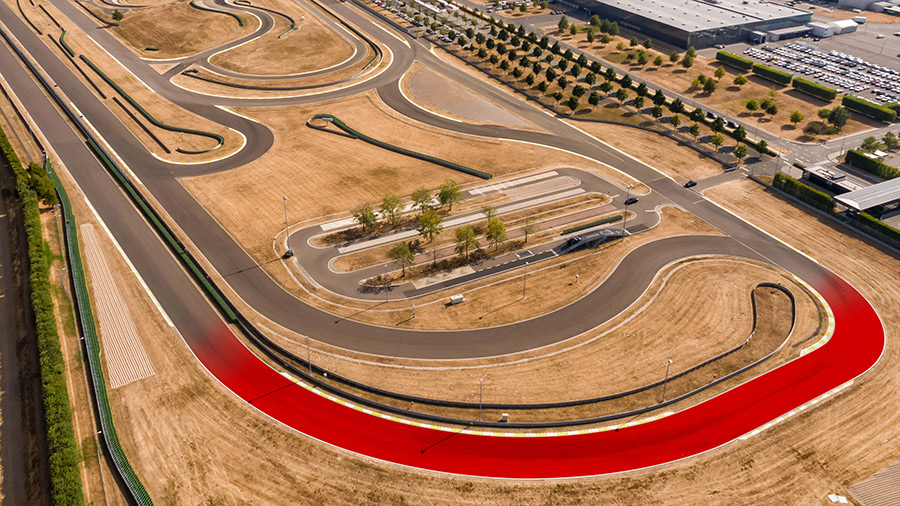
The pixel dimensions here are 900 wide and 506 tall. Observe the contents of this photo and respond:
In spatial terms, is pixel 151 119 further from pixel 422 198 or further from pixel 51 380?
pixel 51 380

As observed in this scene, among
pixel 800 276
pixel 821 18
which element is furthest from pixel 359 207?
pixel 821 18

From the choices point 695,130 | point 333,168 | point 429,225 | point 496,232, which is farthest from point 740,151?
point 333,168

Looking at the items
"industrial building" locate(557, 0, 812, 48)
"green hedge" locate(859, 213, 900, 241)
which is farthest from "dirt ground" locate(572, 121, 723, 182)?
"industrial building" locate(557, 0, 812, 48)

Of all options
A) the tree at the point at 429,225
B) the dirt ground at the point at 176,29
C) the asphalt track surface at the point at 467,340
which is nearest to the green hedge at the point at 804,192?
the asphalt track surface at the point at 467,340

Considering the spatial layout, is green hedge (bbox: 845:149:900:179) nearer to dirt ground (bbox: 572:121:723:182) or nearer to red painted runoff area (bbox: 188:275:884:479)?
dirt ground (bbox: 572:121:723:182)

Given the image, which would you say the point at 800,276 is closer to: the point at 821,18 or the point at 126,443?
the point at 126,443

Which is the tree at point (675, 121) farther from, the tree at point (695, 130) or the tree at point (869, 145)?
the tree at point (869, 145)
